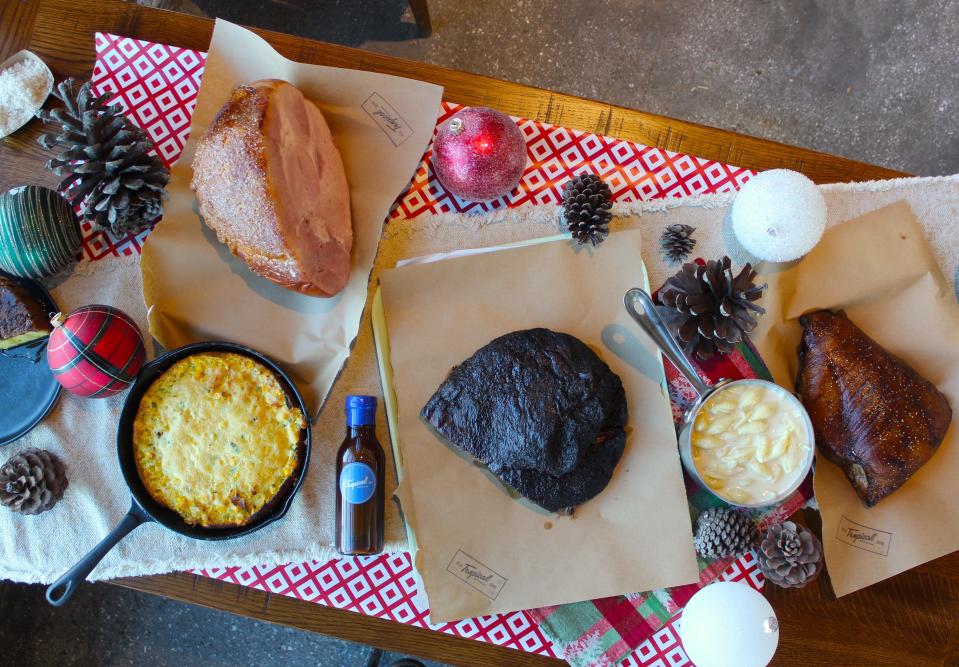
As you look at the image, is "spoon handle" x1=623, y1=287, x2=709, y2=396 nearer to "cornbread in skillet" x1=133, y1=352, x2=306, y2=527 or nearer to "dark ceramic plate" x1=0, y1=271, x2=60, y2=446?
"cornbread in skillet" x1=133, y1=352, x2=306, y2=527

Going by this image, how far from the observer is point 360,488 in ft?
3.84

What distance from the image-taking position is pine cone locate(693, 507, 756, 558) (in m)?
1.20

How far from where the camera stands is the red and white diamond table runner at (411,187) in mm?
1249

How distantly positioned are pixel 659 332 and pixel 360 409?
0.55 metres

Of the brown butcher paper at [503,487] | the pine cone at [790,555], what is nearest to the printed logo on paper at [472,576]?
the brown butcher paper at [503,487]

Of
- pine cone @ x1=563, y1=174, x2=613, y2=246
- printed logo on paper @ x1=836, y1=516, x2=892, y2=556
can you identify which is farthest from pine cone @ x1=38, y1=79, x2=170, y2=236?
printed logo on paper @ x1=836, y1=516, x2=892, y2=556

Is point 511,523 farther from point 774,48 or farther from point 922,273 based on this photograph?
point 774,48

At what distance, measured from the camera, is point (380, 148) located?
4.07ft

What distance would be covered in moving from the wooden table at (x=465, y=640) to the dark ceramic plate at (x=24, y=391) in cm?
33

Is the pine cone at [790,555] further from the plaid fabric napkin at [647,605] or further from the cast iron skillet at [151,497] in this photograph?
the cast iron skillet at [151,497]

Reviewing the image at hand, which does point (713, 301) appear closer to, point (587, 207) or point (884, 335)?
point (587, 207)

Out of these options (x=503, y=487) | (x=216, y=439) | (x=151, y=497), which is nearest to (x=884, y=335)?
(x=503, y=487)

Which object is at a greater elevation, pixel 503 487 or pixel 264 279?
pixel 264 279

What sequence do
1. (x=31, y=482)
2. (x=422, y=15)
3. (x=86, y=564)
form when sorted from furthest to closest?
(x=422, y=15) → (x=31, y=482) → (x=86, y=564)
